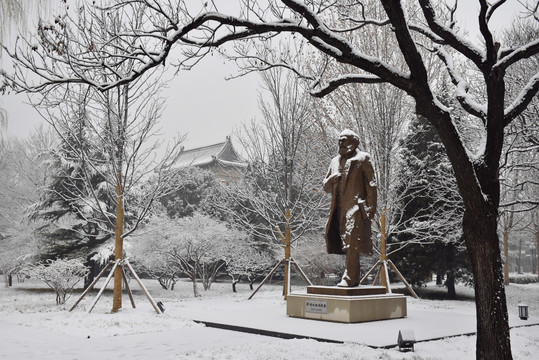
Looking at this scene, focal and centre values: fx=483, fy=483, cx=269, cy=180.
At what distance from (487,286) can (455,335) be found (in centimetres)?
317

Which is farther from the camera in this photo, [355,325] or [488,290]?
[355,325]

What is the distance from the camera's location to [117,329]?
26.7ft

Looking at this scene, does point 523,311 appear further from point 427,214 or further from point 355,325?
point 427,214

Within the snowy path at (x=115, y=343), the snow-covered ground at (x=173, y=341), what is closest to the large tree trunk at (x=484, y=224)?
the snow-covered ground at (x=173, y=341)

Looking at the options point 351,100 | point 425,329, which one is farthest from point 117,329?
point 351,100

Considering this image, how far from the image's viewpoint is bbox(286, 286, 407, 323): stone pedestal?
341 inches

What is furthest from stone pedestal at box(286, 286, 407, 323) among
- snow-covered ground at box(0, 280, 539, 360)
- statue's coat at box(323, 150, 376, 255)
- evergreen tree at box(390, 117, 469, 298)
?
evergreen tree at box(390, 117, 469, 298)

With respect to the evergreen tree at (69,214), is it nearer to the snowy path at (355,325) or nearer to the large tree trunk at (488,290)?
the snowy path at (355,325)

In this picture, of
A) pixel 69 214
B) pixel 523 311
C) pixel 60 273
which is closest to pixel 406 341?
pixel 523 311

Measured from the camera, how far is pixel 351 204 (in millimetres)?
9477

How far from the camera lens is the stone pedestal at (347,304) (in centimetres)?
866

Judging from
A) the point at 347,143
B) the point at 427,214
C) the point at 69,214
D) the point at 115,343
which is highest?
the point at 347,143

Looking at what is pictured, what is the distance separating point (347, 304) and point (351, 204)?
1964mm

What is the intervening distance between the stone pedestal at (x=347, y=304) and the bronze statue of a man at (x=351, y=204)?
0.29m
